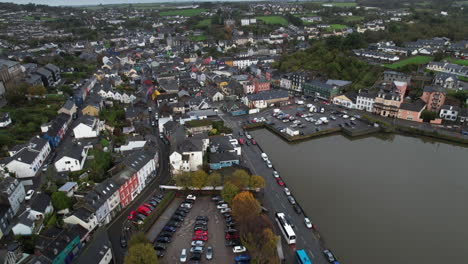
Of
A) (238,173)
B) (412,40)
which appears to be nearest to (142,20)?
(412,40)

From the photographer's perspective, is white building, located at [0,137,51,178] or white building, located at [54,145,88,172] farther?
white building, located at [54,145,88,172]

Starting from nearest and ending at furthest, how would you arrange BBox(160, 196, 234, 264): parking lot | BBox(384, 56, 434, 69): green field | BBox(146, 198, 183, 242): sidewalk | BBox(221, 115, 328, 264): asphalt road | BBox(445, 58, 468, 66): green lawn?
BBox(160, 196, 234, 264): parking lot
BBox(221, 115, 328, 264): asphalt road
BBox(146, 198, 183, 242): sidewalk
BBox(445, 58, 468, 66): green lawn
BBox(384, 56, 434, 69): green field

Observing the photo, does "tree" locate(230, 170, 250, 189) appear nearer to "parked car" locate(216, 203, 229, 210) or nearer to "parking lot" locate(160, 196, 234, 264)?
"parked car" locate(216, 203, 229, 210)

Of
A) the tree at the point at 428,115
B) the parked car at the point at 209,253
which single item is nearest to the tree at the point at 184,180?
the parked car at the point at 209,253

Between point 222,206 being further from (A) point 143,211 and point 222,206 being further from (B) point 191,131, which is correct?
(B) point 191,131

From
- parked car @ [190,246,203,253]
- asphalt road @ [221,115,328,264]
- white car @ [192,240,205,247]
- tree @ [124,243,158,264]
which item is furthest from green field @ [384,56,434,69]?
tree @ [124,243,158,264]

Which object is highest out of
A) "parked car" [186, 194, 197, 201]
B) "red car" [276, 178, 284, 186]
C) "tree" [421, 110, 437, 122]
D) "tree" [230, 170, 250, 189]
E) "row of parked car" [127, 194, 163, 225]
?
"tree" [421, 110, 437, 122]
